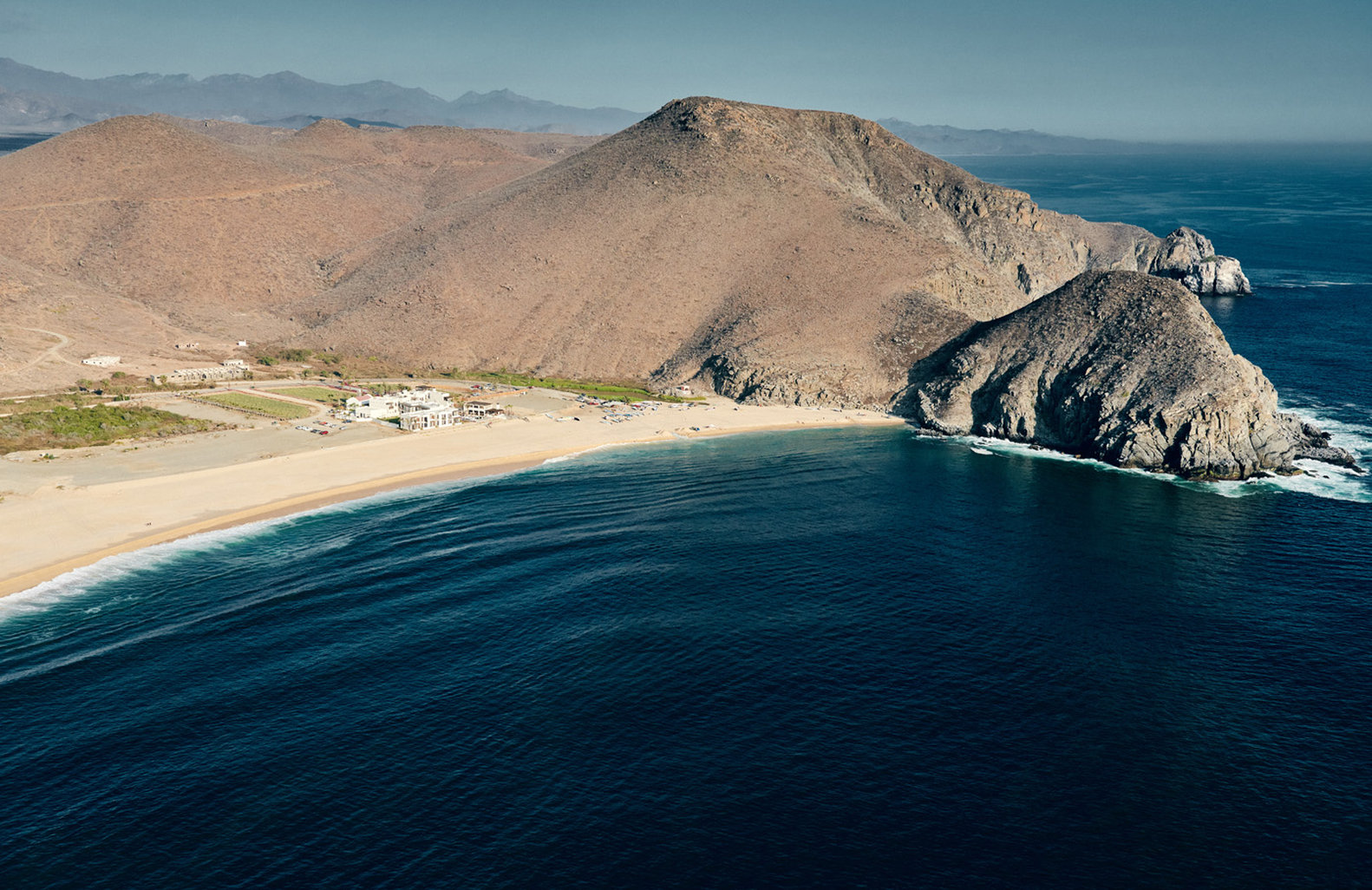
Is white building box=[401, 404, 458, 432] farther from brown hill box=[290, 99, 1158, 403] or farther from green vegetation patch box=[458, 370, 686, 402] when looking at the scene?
brown hill box=[290, 99, 1158, 403]

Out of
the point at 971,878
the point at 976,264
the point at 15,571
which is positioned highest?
the point at 976,264

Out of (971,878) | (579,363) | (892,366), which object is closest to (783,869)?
(971,878)

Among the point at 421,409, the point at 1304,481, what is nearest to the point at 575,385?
the point at 421,409

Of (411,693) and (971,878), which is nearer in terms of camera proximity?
(971,878)

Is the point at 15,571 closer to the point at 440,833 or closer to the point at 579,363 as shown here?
the point at 440,833

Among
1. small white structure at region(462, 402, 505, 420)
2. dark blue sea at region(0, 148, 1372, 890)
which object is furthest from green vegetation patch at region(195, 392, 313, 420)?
dark blue sea at region(0, 148, 1372, 890)

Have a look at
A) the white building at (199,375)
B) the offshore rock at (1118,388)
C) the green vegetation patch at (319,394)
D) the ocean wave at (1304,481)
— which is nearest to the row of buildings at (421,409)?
the green vegetation patch at (319,394)
